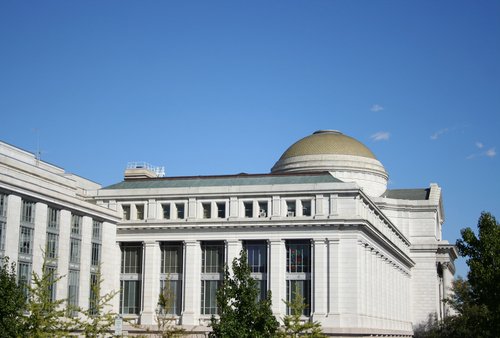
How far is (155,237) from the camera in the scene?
326ft

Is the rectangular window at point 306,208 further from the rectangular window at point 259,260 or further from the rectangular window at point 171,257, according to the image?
the rectangular window at point 171,257

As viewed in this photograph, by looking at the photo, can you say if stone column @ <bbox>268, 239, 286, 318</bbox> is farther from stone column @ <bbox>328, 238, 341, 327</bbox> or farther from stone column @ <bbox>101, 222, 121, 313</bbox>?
stone column @ <bbox>101, 222, 121, 313</bbox>

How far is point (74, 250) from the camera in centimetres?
8750

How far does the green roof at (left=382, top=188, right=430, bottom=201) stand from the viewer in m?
148

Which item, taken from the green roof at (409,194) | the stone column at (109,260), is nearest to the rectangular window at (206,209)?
the stone column at (109,260)

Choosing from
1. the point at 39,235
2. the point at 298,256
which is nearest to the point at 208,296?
the point at 298,256

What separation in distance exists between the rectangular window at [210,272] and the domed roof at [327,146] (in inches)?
1734

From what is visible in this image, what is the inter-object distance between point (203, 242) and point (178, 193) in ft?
21.1

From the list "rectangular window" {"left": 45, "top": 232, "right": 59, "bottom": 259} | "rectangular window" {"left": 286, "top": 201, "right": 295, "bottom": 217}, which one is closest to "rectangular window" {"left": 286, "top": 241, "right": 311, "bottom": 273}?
"rectangular window" {"left": 286, "top": 201, "right": 295, "bottom": 217}

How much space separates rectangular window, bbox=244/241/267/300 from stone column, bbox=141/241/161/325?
1086 cm

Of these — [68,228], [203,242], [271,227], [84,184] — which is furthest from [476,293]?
[84,184]

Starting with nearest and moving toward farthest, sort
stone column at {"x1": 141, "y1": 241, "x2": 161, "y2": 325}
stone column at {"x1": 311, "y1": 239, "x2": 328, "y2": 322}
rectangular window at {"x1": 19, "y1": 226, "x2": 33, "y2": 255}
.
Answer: rectangular window at {"x1": 19, "y1": 226, "x2": 33, "y2": 255} < stone column at {"x1": 311, "y1": 239, "x2": 328, "y2": 322} < stone column at {"x1": 141, "y1": 241, "x2": 161, "y2": 325}

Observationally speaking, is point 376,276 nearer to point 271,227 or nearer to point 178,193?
point 271,227

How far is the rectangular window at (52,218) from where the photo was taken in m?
82.9
